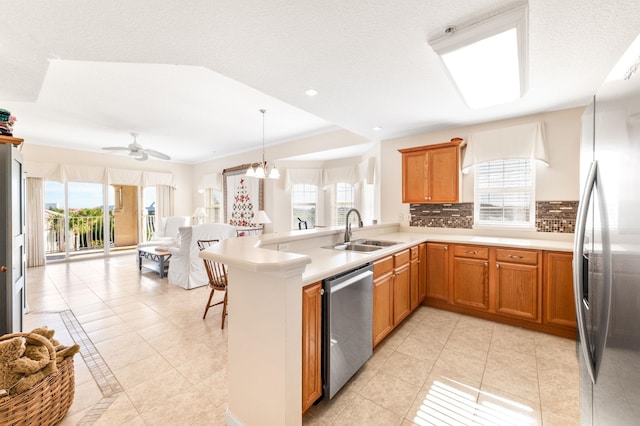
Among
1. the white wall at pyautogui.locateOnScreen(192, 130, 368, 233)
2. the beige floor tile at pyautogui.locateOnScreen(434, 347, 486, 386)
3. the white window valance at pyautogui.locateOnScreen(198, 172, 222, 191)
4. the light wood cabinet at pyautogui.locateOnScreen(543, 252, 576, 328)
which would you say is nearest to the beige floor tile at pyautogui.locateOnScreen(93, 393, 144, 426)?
the beige floor tile at pyautogui.locateOnScreen(434, 347, 486, 386)

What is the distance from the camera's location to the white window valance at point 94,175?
5.88 meters

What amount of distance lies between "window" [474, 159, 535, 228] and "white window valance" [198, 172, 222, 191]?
20.8 feet

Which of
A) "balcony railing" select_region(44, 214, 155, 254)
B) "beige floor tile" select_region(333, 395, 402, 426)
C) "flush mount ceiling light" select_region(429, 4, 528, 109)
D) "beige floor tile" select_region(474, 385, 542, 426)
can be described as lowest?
"beige floor tile" select_region(474, 385, 542, 426)

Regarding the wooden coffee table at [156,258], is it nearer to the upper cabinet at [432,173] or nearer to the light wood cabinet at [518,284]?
the upper cabinet at [432,173]

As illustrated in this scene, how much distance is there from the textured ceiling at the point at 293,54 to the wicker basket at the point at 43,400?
190cm

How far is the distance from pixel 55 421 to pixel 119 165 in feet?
23.2

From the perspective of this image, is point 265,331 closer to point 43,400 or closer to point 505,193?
point 43,400

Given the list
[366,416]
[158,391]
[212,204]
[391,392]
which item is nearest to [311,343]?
[366,416]

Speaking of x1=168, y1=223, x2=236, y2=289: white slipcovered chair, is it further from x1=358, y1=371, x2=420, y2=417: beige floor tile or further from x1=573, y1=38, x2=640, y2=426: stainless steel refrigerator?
x1=573, y1=38, x2=640, y2=426: stainless steel refrigerator

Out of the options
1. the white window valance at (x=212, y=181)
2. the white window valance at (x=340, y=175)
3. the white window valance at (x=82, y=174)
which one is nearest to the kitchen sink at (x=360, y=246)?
the white window valance at (x=340, y=175)

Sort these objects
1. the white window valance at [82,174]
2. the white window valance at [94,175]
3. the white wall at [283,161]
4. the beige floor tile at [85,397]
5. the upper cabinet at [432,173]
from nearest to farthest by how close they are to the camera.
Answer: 1. the beige floor tile at [85,397]
2. the upper cabinet at [432,173]
3. the white wall at [283,161]
4. the white window valance at [94,175]
5. the white window valance at [82,174]

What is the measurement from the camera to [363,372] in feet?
6.85

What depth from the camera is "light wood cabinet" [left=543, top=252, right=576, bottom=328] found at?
2.56 metres

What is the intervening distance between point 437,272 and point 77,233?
27.5 feet
